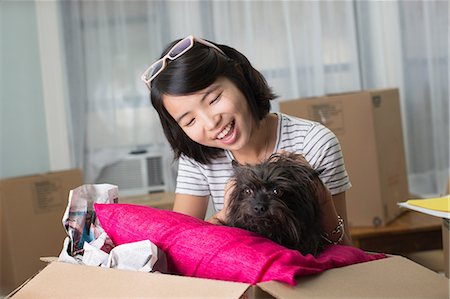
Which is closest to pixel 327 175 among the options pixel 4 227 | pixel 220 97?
A: pixel 220 97

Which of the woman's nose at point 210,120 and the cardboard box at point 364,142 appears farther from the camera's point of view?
the cardboard box at point 364,142

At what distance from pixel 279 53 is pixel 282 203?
7.92 feet

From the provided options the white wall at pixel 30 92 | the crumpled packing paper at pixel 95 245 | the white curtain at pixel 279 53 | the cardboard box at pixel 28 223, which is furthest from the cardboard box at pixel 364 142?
the crumpled packing paper at pixel 95 245

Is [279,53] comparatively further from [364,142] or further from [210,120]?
[210,120]

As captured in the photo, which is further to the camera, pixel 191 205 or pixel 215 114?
pixel 191 205

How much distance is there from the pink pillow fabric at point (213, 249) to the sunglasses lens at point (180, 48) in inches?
18.1

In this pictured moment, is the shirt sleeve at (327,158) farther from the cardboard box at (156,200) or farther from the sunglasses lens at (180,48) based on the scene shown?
the cardboard box at (156,200)

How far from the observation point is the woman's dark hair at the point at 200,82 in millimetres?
1688

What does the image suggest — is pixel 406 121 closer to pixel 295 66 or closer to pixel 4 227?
pixel 295 66

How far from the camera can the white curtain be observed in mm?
3713

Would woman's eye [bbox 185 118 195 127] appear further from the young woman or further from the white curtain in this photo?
the white curtain

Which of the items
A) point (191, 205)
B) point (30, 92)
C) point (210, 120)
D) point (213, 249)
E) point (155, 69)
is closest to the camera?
point (213, 249)

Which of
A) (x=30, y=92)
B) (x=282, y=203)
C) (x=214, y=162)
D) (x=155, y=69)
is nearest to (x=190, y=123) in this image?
(x=155, y=69)

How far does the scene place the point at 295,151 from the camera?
186 centimetres
